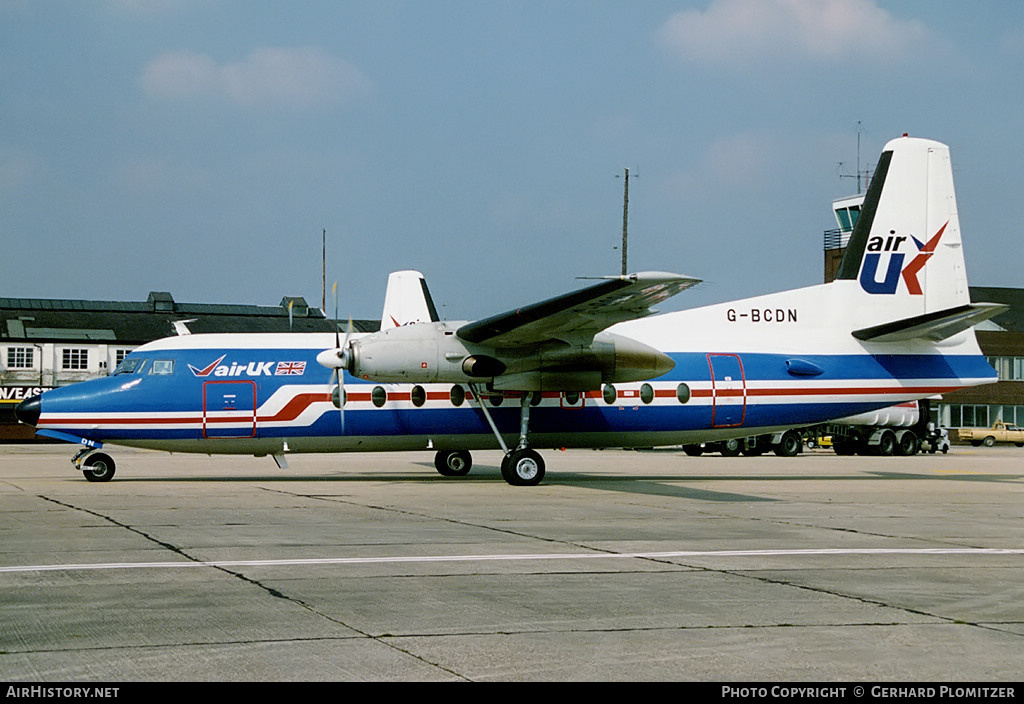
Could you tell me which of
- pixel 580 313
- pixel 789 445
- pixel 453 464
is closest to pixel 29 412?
pixel 453 464

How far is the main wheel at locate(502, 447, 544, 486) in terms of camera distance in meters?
20.2

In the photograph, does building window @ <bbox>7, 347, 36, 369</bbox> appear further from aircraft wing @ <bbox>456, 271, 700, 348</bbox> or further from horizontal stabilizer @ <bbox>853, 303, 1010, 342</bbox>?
horizontal stabilizer @ <bbox>853, 303, 1010, 342</bbox>

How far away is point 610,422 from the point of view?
21672mm

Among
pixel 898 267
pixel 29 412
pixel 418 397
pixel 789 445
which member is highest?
pixel 898 267

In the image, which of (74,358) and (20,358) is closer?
(20,358)

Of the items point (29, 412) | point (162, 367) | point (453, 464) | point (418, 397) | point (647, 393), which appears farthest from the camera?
point (453, 464)

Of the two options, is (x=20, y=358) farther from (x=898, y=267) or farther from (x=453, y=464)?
(x=898, y=267)

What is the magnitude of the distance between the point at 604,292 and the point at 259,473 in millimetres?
10901

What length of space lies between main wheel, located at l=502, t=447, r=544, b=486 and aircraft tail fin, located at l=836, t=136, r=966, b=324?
822 centimetres

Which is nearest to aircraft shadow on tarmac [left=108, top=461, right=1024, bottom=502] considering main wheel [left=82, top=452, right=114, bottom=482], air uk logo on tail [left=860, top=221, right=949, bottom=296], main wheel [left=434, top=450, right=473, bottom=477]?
main wheel [left=434, top=450, right=473, bottom=477]

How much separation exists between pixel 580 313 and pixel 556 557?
8637mm

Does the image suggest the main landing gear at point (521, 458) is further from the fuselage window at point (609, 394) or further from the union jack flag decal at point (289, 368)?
the union jack flag decal at point (289, 368)

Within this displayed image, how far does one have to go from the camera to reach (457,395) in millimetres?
21094
